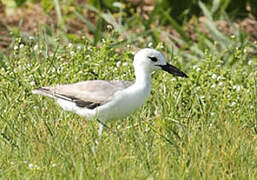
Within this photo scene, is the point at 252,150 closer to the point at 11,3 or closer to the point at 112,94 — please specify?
the point at 112,94

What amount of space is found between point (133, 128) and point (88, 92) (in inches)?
20.5

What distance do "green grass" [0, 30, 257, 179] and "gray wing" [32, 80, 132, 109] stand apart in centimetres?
16

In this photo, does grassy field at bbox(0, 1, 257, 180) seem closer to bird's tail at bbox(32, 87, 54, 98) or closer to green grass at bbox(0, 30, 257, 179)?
green grass at bbox(0, 30, 257, 179)

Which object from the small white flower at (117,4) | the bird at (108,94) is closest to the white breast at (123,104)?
the bird at (108,94)

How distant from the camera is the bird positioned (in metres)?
5.80

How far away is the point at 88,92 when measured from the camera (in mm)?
5957

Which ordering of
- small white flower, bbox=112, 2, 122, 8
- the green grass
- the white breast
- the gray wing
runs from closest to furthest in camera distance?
the green grass < the white breast < the gray wing < small white flower, bbox=112, 2, 122, 8

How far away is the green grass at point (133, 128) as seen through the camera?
16.4 ft

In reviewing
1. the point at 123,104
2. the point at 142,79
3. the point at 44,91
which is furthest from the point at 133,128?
the point at 44,91

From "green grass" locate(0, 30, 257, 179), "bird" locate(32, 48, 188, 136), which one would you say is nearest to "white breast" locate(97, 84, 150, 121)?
"bird" locate(32, 48, 188, 136)

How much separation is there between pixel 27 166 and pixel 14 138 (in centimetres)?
50

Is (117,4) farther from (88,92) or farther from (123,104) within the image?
(123,104)

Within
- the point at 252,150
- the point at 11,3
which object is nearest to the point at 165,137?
the point at 252,150

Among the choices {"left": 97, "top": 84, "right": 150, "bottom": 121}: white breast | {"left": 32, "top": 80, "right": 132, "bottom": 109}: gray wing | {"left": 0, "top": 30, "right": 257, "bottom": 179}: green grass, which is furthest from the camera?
{"left": 32, "top": 80, "right": 132, "bottom": 109}: gray wing
